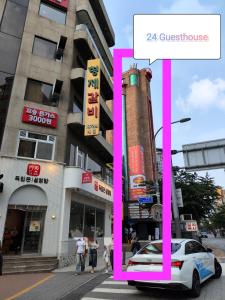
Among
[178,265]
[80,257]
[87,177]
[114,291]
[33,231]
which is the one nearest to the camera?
[178,265]

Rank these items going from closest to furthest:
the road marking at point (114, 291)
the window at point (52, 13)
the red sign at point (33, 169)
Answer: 1. the road marking at point (114, 291)
2. the red sign at point (33, 169)
3. the window at point (52, 13)

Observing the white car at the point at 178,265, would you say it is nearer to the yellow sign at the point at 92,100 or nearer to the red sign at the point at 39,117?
the yellow sign at the point at 92,100

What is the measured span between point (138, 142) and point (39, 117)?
31.6 m

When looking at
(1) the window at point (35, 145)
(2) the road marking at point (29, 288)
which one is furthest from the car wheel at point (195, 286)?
(1) the window at point (35, 145)

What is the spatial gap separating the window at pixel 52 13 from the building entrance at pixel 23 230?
13391mm

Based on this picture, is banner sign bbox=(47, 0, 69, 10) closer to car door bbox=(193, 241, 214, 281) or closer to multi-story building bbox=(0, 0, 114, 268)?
multi-story building bbox=(0, 0, 114, 268)

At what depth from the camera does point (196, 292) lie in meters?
8.61

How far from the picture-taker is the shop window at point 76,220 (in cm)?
1868

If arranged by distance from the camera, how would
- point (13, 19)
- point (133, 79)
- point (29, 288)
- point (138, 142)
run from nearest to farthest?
point (29, 288)
point (13, 19)
point (138, 142)
point (133, 79)

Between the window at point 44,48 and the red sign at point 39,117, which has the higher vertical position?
the window at point 44,48

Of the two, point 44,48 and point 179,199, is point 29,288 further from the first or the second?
point 44,48

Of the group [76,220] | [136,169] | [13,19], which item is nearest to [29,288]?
[76,220]

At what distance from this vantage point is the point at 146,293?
933cm

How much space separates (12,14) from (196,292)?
1951 centimetres
